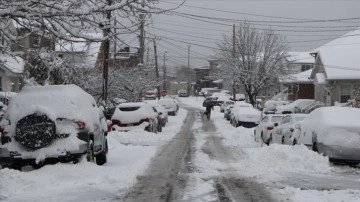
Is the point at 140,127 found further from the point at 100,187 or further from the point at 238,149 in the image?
the point at 100,187

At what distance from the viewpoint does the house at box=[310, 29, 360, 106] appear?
42.0 meters

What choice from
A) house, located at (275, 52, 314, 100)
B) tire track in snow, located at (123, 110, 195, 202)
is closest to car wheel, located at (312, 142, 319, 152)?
tire track in snow, located at (123, 110, 195, 202)

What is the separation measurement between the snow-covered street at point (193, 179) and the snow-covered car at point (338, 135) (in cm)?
41

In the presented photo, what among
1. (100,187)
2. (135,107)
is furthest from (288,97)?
(100,187)

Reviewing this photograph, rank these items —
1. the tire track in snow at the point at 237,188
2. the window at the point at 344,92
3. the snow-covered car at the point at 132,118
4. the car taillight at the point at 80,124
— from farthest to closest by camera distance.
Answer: the window at the point at 344,92 < the snow-covered car at the point at 132,118 < the car taillight at the point at 80,124 < the tire track in snow at the point at 237,188

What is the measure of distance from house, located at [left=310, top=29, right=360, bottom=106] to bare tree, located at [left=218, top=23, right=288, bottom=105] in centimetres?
538

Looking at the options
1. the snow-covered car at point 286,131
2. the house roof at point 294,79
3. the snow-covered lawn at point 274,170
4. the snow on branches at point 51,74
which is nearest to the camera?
the snow-covered lawn at point 274,170

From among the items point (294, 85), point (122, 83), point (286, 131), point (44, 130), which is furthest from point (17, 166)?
point (294, 85)

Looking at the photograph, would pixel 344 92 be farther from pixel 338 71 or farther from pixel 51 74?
pixel 51 74

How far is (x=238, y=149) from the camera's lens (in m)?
18.9

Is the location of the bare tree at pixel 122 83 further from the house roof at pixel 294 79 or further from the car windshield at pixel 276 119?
the house roof at pixel 294 79

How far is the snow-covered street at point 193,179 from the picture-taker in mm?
9227

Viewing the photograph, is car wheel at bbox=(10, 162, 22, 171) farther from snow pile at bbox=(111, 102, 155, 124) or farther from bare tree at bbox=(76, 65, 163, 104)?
bare tree at bbox=(76, 65, 163, 104)

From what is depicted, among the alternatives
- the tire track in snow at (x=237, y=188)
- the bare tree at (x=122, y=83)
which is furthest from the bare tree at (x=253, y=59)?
the tire track in snow at (x=237, y=188)
